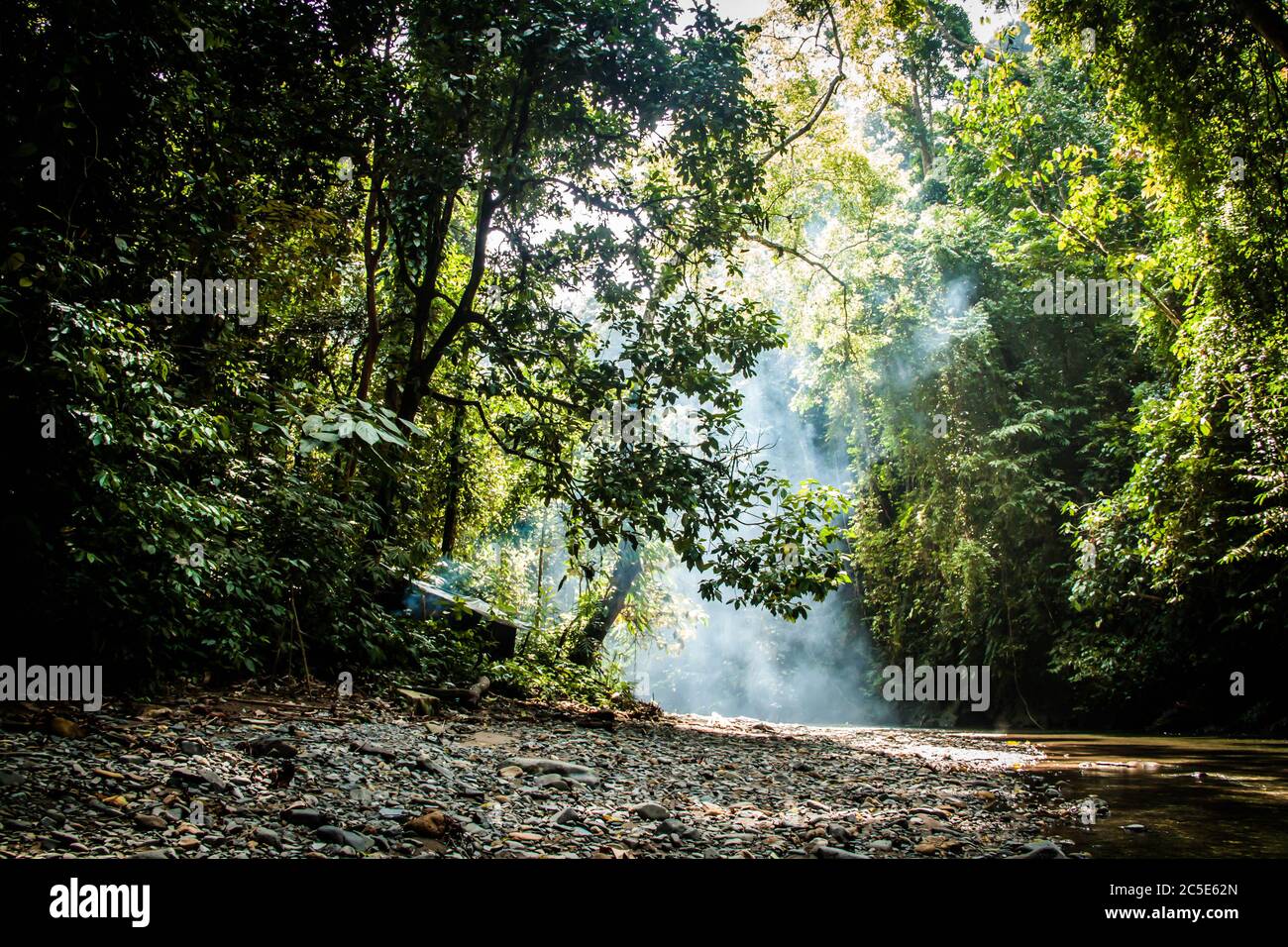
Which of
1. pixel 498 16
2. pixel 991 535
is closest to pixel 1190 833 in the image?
pixel 498 16

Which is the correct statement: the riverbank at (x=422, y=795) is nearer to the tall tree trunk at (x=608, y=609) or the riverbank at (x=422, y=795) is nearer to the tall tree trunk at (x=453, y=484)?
the tall tree trunk at (x=453, y=484)

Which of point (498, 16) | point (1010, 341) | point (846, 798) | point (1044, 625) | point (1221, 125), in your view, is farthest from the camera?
point (1010, 341)

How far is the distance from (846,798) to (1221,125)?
28.3 feet

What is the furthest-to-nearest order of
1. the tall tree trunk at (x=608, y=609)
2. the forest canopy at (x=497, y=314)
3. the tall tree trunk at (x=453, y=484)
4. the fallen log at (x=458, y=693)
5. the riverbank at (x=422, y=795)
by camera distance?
the tall tree trunk at (x=608, y=609), the tall tree trunk at (x=453, y=484), the fallen log at (x=458, y=693), the forest canopy at (x=497, y=314), the riverbank at (x=422, y=795)

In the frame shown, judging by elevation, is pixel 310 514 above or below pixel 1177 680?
above

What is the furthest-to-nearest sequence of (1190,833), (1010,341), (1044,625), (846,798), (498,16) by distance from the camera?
(1010,341)
(1044,625)
(498,16)
(846,798)
(1190,833)

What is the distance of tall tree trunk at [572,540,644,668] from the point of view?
11.7m

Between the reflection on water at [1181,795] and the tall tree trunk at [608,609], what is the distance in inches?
256

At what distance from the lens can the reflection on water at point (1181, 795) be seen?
3.26 metres

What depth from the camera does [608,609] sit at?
12.7 metres

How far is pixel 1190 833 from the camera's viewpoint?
3.51 metres

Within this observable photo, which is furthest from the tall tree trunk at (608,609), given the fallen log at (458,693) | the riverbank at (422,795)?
the riverbank at (422,795)

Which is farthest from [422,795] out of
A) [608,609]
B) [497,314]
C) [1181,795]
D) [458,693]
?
[608,609]

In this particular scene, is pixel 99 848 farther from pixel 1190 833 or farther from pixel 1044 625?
pixel 1044 625
